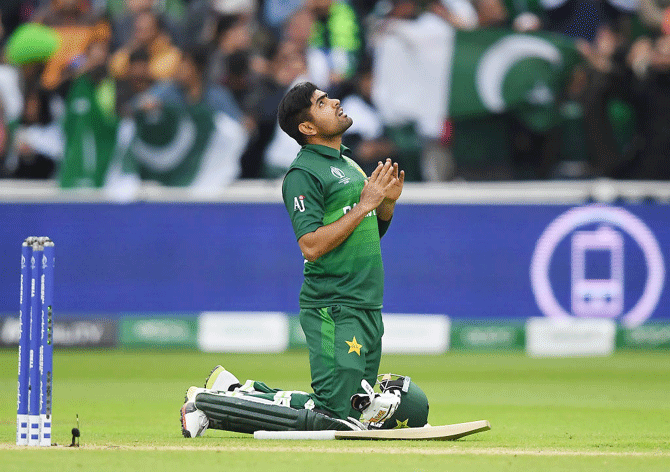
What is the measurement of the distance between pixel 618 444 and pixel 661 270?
7213 mm

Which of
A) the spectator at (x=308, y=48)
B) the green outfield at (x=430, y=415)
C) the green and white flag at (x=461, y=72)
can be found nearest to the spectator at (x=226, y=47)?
the spectator at (x=308, y=48)

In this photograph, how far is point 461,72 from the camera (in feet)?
45.0

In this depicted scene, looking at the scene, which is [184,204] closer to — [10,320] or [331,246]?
[10,320]

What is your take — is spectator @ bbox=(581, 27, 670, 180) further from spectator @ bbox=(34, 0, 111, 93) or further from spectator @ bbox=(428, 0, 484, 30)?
spectator @ bbox=(34, 0, 111, 93)

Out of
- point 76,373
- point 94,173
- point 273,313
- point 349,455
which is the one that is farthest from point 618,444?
point 94,173

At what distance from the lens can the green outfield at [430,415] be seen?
5230mm

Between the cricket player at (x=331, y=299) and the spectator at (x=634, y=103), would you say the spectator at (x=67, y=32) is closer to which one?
the spectator at (x=634, y=103)

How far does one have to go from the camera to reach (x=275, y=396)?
249 inches

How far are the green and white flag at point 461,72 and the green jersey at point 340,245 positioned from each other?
730 cm

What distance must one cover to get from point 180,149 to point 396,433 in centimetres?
821

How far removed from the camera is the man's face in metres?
6.49

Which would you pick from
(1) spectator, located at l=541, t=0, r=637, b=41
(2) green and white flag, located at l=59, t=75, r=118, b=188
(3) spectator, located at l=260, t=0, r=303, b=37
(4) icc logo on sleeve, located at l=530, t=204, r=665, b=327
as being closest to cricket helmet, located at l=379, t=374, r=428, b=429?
(4) icc logo on sleeve, located at l=530, t=204, r=665, b=327

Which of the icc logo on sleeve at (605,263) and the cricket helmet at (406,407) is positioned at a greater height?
the icc logo on sleeve at (605,263)

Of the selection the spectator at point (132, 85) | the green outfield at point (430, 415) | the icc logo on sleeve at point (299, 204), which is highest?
the spectator at point (132, 85)
